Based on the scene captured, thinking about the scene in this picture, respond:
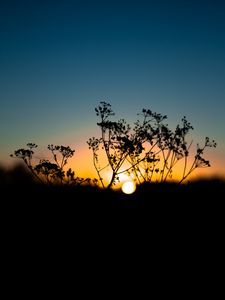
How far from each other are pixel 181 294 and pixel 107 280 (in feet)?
12.4

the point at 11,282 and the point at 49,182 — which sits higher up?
the point at 49,182

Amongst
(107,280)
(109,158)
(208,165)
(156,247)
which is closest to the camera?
(107,280)

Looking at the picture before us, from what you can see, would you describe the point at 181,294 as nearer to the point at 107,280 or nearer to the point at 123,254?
the point at 107,280

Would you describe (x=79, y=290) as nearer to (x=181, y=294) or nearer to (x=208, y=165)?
(x=181, y=294)

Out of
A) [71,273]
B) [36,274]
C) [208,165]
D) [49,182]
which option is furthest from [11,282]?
[208,165]

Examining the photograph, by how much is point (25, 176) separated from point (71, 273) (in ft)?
217

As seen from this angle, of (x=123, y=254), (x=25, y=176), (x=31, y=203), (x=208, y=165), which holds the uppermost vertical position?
(x=25, y=176)

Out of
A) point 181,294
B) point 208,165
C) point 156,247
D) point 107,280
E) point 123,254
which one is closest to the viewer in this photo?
point 181,294

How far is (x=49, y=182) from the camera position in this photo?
2948cm

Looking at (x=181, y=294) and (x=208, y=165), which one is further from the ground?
(x=208, y=165)

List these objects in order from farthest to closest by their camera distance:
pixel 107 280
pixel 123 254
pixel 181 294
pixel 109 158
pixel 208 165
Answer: pixel 208 165 < pixel 109 158 < pixel 123 254 < pixel 107 280 < pixel 181 294

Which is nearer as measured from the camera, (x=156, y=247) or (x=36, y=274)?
(x=36, y=274)

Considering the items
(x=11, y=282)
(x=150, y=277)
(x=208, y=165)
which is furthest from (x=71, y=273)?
(x=208, y=165)

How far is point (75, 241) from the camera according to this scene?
22391 millimetres
